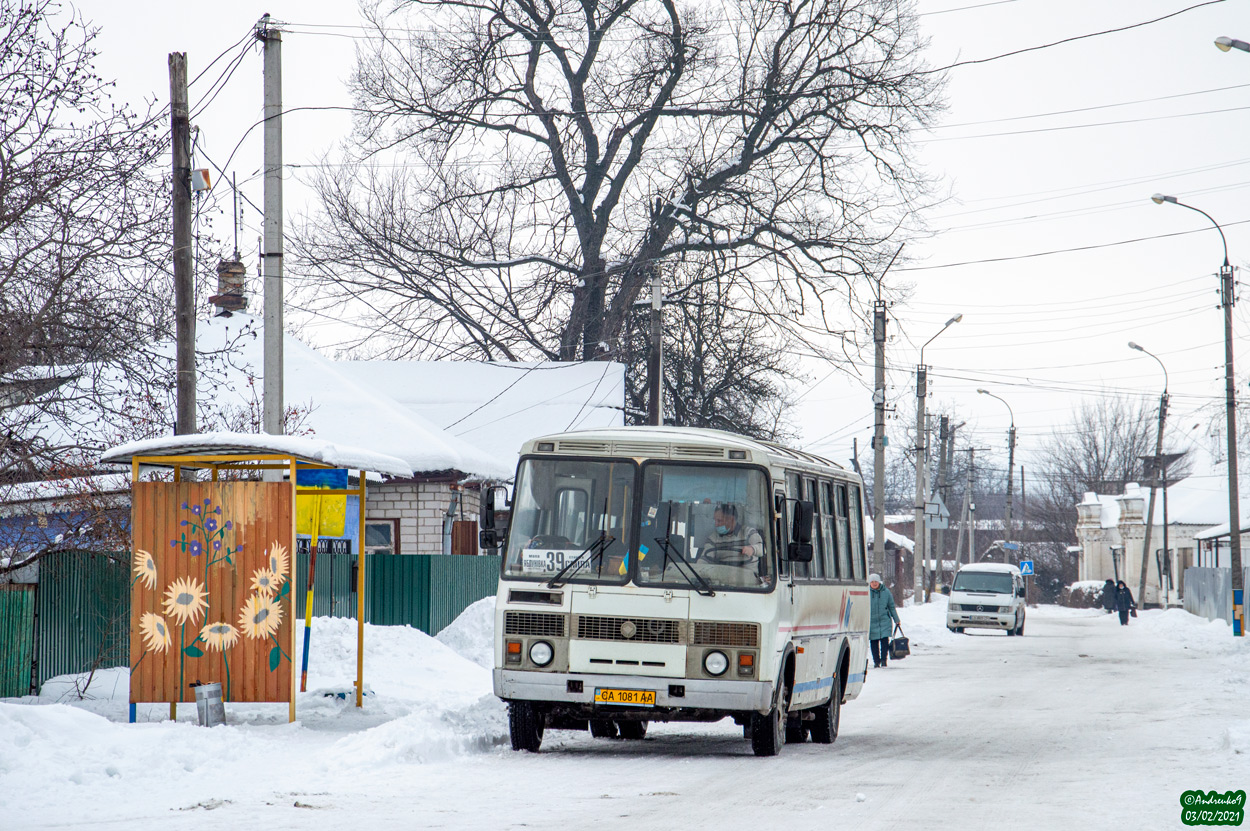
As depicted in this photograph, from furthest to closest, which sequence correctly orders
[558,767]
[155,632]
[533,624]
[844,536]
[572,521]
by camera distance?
1. [844,536]
2. [155,632]
3. [572,521]
4. [533,624]
5. [558,767]

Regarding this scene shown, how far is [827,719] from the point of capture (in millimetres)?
14258

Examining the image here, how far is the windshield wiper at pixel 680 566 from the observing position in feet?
38.7

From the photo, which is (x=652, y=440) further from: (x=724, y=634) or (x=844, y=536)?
(x=844, y=536)

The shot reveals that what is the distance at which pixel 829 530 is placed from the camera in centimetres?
1459

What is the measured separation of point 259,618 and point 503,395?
2386 cm

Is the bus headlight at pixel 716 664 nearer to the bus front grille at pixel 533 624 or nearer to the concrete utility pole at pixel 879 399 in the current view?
the bus front grille at pixel 533 624

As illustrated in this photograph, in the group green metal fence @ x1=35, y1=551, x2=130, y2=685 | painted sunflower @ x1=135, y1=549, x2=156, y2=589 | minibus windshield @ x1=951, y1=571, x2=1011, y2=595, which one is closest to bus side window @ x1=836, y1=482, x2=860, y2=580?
painted sunflower @ x1=135, y1=549, x2=156, y2=589

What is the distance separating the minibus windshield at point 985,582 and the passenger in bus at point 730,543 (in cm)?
3329

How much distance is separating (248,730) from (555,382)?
2470 centimetres

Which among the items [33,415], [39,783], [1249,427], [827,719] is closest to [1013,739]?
[827,719]

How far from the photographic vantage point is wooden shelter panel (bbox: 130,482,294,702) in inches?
504
